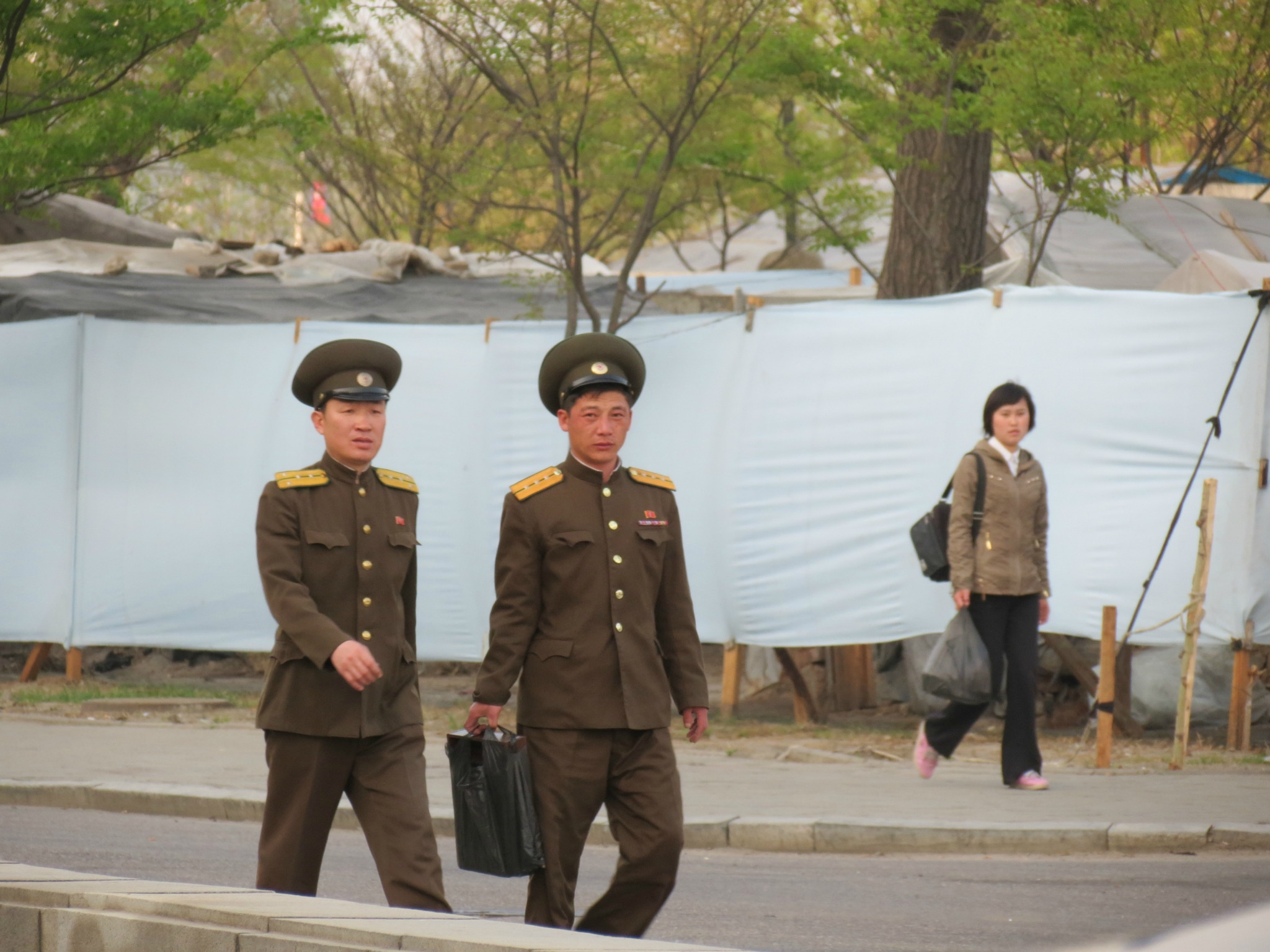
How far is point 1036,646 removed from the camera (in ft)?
28.7

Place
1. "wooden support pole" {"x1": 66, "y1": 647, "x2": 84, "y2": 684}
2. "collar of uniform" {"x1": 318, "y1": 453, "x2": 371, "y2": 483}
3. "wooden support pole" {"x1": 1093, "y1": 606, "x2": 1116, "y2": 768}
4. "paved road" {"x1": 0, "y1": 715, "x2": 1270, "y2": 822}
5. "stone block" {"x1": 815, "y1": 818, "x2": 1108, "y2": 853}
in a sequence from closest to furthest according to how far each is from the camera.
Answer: "collar of uniform" {"x1": 318, "y1": 453, "x2": 371, "y2": 483}, "stone block" {"x1": 815, "y1": 818, "x2": 1108, "y2": 853}, "paved road" {"x1": 0, "y1": 715, "x2": 1270, "y2": 822}, "wooden support pole" {"x1": 1093, "y1": 606, "x2": 1116, "y2": 768}, "wooden support pole" {"x1": 66, "y1": 647, "x2": 84, "y2": 684}

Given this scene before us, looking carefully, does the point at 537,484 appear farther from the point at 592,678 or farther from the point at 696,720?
the point at 696,720

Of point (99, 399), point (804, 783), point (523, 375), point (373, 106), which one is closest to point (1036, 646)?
point (804, 783)

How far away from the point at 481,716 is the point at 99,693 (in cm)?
829

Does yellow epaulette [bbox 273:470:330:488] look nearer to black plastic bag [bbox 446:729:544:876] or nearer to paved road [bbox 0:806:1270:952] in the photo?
black plastic bag [bbox 446:729:544:876]

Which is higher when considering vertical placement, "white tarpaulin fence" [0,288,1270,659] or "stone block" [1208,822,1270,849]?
"white tarpaulin fence" [0,288,1270,659]

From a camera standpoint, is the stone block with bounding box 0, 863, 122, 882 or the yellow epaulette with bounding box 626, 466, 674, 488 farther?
the yellow epaulette with bounding box 626, 466, 674, 488

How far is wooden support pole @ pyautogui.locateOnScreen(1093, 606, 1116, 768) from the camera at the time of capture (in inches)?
360

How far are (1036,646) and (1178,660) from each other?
6.61 feet

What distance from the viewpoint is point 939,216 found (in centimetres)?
1248

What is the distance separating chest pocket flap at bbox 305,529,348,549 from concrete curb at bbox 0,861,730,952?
104 cm

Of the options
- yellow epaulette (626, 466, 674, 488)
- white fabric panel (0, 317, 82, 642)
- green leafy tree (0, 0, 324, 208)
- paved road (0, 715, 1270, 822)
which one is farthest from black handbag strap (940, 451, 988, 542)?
white fabric panel (0, 317, 82, 642)

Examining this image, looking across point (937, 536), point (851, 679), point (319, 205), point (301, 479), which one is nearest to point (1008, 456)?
point (937, 536)

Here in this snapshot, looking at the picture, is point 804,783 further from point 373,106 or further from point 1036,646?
point 373,106
